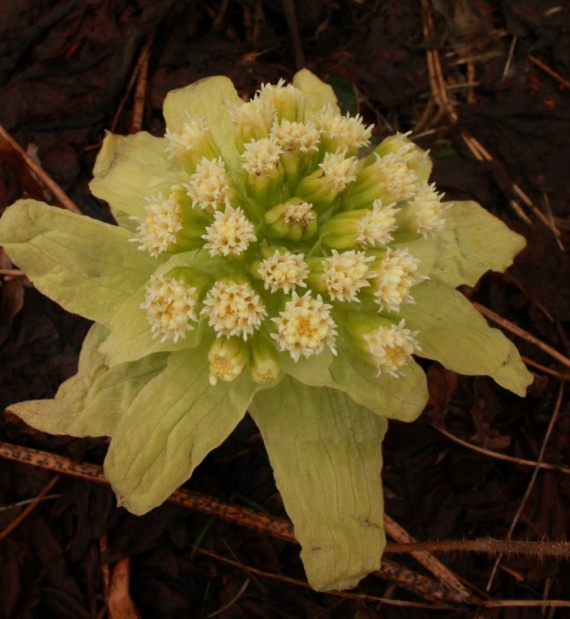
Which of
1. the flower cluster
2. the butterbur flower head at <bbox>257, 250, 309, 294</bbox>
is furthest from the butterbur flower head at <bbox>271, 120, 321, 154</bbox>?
the butterbur flower head at <bbox>257, 250, 309, 294</bbox>

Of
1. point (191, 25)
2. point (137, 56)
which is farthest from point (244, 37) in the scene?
point (137, 56)

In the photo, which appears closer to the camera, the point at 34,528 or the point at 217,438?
the point at 217,438

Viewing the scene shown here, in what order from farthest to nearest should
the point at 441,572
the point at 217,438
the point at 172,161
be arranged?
the point at 441,572, the point at 172,161, the point at 217,438

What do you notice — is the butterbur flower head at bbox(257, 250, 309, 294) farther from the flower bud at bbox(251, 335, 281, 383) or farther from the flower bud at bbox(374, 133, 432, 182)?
the flower bud at bbox(374, 133, 432, 182)

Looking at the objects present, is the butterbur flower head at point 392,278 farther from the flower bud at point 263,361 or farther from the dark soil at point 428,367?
the dark soil at point 428,367

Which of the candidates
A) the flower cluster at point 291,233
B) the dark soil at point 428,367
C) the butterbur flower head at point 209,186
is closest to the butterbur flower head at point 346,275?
the flower cluster at point 291,233

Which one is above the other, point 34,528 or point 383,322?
point 383,322

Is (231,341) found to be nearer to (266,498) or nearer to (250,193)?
(250,193)

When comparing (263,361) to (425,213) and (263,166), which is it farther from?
(425,213)
